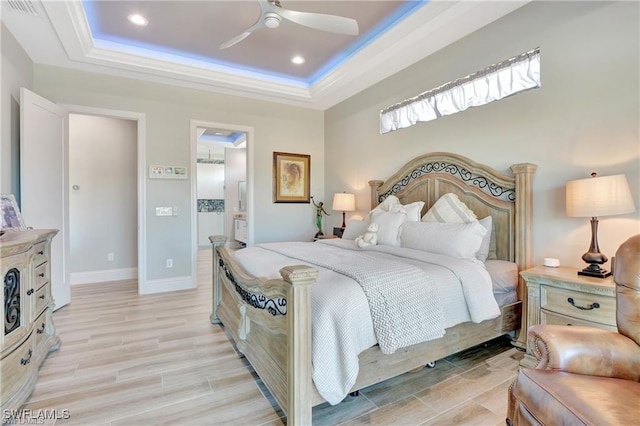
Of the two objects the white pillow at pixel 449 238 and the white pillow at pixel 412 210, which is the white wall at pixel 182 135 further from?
the white pillow at pixel 449 238

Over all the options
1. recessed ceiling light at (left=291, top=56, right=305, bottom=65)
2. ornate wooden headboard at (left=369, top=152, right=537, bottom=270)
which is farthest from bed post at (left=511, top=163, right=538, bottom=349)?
recessed ceiling light at (left=291, top=56, right=305, bottom=65)

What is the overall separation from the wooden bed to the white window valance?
21.2 inches

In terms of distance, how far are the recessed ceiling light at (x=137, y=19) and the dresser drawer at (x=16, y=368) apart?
2.94 m

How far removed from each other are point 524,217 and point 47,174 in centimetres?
474

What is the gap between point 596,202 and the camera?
6.62ft

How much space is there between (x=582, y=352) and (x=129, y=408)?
2.35 meters

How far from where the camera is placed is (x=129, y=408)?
1.84m

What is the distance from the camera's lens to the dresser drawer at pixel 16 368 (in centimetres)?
171

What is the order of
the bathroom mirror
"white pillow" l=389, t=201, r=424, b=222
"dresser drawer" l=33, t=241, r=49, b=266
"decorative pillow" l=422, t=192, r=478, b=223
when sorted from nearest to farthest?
"dresser drawer" l=33, t=241, r=49, b=266
"decorative pillow" l=422, t=192, r=478, b=223
"white pillow" l=389, t=201, r=424, b=222
the bathroom mirror

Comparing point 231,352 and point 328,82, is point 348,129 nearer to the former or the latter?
point 328,82

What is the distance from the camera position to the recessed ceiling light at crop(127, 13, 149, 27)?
10.1 ft

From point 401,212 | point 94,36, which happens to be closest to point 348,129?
point 401,212

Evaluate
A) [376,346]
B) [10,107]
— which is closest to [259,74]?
[10,107]

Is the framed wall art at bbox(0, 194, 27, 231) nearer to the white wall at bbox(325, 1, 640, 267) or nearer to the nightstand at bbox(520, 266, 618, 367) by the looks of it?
the nightstand at bbox(520, 266, 618, 367)
